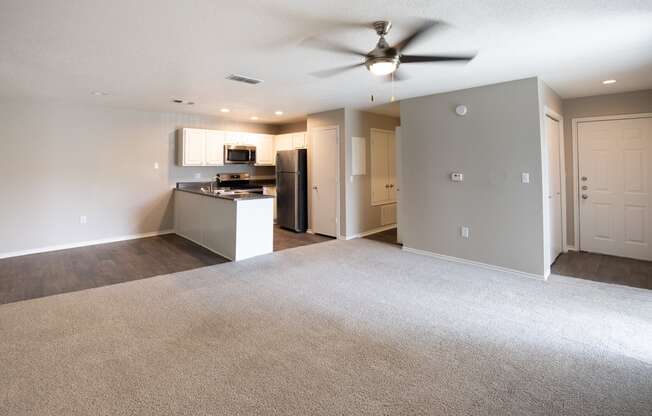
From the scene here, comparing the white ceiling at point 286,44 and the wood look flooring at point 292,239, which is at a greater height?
the white ceiling at point 286,44

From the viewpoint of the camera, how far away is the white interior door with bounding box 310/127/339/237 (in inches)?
243

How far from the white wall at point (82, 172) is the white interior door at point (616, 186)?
265 inches

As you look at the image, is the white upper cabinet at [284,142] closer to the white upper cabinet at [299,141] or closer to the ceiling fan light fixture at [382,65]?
the white upper cabinet at [299,141]

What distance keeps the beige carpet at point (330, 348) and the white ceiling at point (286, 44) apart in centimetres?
236

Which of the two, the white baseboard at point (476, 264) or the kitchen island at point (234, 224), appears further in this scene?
the kitchen island at point (234, 224)

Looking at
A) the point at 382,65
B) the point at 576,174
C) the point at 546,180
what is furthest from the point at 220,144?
the point at 576,174

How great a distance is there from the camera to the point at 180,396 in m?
1.91

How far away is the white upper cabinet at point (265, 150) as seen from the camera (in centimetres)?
741

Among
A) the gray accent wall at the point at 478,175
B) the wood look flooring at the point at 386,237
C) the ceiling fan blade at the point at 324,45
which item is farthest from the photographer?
the wood look flooring at the point at 386,237

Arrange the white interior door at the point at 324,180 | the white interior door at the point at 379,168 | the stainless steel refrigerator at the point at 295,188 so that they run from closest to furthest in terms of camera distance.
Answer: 1. the white interior door at the point at 324,180
2. the white interior door at the point at 379,168
3. the stainless steel refrigerator at the point at 295,188

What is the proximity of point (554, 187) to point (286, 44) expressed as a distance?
4.20m

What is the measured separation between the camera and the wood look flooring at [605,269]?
385 cm

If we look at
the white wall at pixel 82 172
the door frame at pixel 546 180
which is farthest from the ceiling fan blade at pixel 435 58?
the white wall at pixel 82 172

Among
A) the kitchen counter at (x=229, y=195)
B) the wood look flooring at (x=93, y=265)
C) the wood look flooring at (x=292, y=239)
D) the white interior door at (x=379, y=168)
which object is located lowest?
the wood look flooring at (x=93, y=265)
